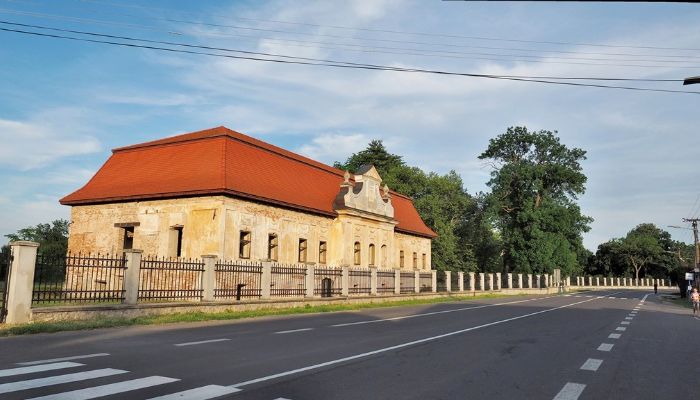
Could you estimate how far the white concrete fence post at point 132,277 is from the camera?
16.9 meters

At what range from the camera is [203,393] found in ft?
20.3

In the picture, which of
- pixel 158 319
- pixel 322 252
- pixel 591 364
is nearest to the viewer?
pixel 591 364

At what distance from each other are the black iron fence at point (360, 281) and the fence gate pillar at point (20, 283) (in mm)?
17867

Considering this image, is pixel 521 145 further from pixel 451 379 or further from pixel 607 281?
pixel 451 379

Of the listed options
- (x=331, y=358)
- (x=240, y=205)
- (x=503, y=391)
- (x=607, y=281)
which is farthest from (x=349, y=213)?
(x=607, y=281)

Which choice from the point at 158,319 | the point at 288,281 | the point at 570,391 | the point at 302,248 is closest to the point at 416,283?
the point at 302,248

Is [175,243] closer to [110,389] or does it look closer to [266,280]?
[266,280]

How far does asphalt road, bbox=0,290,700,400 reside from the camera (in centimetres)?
652

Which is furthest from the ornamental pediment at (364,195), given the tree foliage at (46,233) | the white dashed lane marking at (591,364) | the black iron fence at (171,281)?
the tree foliage at (46,233)

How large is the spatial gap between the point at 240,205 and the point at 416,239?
81.0 feet

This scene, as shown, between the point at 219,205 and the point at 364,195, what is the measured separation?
Answer: 1456 cm

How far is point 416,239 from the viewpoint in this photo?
49.1 metres

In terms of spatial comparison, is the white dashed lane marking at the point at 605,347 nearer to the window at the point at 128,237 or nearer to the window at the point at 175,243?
the window at the point at 175,243

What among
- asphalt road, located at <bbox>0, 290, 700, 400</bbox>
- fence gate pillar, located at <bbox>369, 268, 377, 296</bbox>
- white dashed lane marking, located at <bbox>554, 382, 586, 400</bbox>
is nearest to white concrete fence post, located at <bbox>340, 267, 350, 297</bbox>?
fence gate pillar, located at <bbox>369, 268, 377, 296</bbox>
